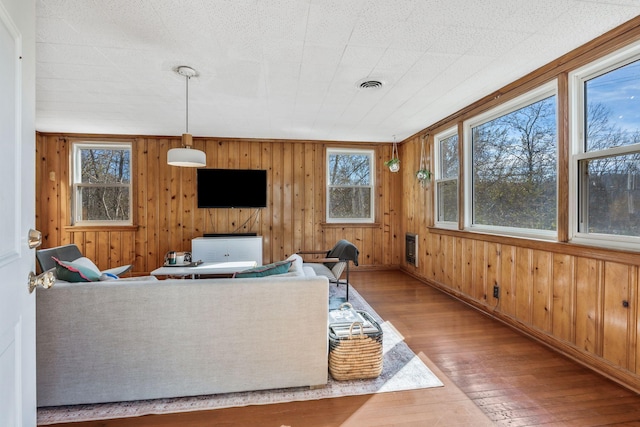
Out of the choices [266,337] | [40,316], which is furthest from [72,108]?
[266,337]

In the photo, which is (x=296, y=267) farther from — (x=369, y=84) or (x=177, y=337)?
(x=369, y=84)

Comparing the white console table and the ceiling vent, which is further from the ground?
the ceiling vent

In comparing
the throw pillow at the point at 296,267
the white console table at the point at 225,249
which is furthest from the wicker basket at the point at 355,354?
the white console table at the point at 225,249

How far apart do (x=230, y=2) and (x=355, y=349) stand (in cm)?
231

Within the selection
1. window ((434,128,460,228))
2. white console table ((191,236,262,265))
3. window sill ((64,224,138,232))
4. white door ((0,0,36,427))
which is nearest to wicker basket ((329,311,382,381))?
white door ((0,0,36,427))

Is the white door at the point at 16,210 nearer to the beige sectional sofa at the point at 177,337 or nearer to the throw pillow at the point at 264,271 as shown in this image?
the beige sectional sofa at the point at 177,337

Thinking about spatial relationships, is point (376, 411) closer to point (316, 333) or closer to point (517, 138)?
point (316, 333)

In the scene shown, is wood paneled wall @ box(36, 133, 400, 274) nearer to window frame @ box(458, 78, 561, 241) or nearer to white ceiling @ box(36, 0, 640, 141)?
white ceiling @ box(36, 0, 640, 141)

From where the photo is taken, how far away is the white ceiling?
1.85m

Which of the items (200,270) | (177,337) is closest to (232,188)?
(200,270)

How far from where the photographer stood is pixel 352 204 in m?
5.51

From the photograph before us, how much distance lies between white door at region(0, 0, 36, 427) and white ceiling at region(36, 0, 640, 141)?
1.21 meters

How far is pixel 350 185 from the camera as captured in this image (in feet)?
18.0

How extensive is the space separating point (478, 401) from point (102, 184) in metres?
5.71
